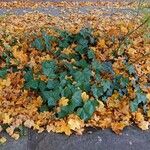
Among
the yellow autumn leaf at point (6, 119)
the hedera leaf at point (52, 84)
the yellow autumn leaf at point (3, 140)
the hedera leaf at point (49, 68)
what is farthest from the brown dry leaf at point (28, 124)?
the hedera leaf at point (49, 68)

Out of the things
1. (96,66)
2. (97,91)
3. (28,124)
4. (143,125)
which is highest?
(96,66)

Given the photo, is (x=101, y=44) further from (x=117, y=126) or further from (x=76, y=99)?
(x=117, y=126)

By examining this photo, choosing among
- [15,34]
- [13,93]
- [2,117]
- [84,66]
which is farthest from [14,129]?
[15,34]

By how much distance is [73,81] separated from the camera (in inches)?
191

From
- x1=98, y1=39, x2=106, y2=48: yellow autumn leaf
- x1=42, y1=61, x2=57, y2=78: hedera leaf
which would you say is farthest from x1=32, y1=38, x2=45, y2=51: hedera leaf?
x1=98, y1=39, x2=106, y2=48: yellow autumn leaf

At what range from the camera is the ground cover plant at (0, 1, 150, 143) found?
4.55m

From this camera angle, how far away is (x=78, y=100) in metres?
4.62

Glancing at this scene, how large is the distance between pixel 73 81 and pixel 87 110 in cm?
44

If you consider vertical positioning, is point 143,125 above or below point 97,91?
below

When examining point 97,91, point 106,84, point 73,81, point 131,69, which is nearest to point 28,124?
point 73,81

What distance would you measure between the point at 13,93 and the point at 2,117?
1.33 ft

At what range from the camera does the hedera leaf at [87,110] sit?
4.54 meters

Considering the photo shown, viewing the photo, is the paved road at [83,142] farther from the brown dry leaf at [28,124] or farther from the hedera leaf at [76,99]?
the hedera leaf at [76,99]

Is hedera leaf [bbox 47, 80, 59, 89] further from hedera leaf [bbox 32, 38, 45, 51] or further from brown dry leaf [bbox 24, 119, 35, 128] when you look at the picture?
hedera leaf [bbox 32, 38, 45, 51]
